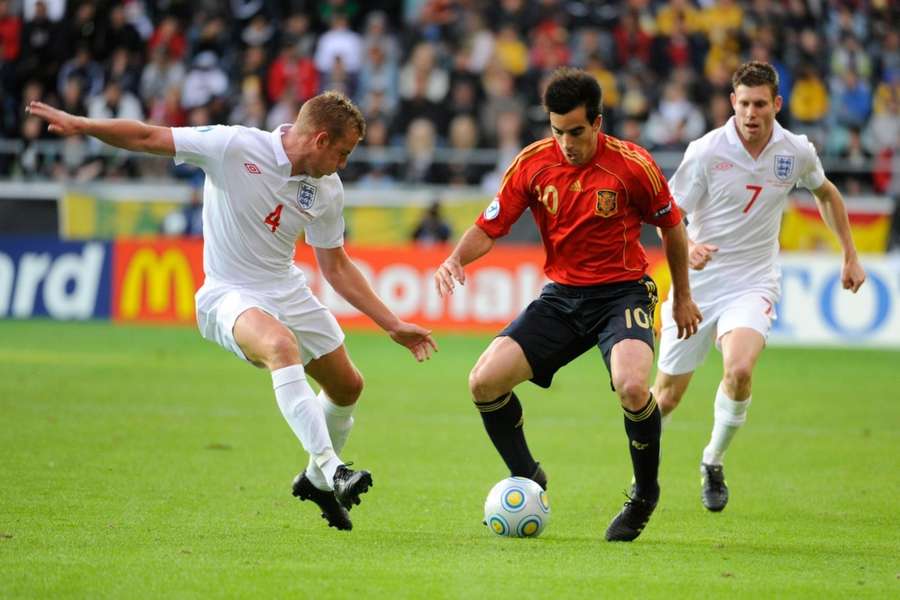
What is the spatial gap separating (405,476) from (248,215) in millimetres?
2586

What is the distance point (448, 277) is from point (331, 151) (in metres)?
0.89

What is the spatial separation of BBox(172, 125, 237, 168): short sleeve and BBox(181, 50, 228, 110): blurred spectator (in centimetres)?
1506

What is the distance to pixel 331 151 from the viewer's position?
7.15 m


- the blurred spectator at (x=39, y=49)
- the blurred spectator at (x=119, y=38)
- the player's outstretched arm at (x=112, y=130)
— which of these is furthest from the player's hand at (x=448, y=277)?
the blurred spectator at (x=39, y=49)

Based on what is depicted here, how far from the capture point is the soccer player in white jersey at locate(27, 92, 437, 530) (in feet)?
22.7

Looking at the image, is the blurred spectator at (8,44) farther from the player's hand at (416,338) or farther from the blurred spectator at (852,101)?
the player's hand at (416,338)

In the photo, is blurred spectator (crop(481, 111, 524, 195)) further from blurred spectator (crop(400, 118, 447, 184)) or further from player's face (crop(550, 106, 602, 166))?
player's face (crop(550, 106, 602, 166))

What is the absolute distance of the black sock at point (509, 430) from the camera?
7281mm

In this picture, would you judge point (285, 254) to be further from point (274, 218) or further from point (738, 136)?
point (738, 136)

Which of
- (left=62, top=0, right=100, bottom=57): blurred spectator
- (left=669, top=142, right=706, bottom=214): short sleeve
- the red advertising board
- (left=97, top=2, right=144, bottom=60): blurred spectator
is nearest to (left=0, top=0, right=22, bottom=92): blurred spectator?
(left=62, top=0, right=100, bottom=57): blurred spectator

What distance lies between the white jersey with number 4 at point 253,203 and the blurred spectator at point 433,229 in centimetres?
1243

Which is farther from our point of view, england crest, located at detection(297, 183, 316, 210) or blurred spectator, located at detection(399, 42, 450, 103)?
blurred spectator, located at detection(399, 42, 450, 103)

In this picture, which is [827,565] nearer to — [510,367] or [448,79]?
[510,367]

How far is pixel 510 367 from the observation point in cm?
717
